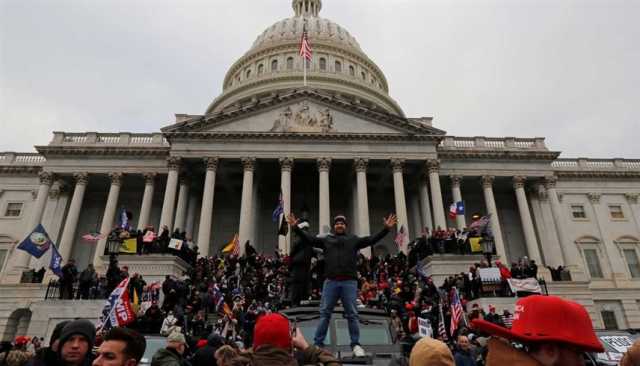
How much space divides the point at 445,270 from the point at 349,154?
14423 mm

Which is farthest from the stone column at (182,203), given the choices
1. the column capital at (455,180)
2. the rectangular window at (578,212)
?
the rectangular window at (578,212)

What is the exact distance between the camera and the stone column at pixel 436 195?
1352 inches

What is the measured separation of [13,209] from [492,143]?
151 feet

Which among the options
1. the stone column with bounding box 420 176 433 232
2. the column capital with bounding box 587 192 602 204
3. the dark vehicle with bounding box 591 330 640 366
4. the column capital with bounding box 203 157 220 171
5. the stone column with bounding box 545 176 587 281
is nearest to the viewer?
the dark vehicle with bounding box 591 330 640 366

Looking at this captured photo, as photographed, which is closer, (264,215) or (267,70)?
(264,215)

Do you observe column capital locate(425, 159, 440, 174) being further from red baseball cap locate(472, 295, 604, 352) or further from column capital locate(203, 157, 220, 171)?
red baseball cap locate(472, 295, 604, 352)

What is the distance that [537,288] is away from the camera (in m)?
19.0

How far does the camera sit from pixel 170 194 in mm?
33719

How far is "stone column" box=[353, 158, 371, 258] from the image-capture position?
33094 mm

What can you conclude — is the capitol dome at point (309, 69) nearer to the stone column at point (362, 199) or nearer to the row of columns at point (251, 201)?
the stone column at point (362, 199)

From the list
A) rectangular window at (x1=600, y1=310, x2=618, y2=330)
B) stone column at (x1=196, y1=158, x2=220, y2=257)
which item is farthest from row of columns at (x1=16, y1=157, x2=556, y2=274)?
rectangular window at (x1=600, y1=310, x2=618, y2=330)

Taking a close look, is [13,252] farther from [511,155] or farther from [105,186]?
[511,155]

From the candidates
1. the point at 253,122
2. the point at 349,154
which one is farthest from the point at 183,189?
the point at 349,154

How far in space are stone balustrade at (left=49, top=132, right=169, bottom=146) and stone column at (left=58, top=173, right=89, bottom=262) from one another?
349 centimetres
